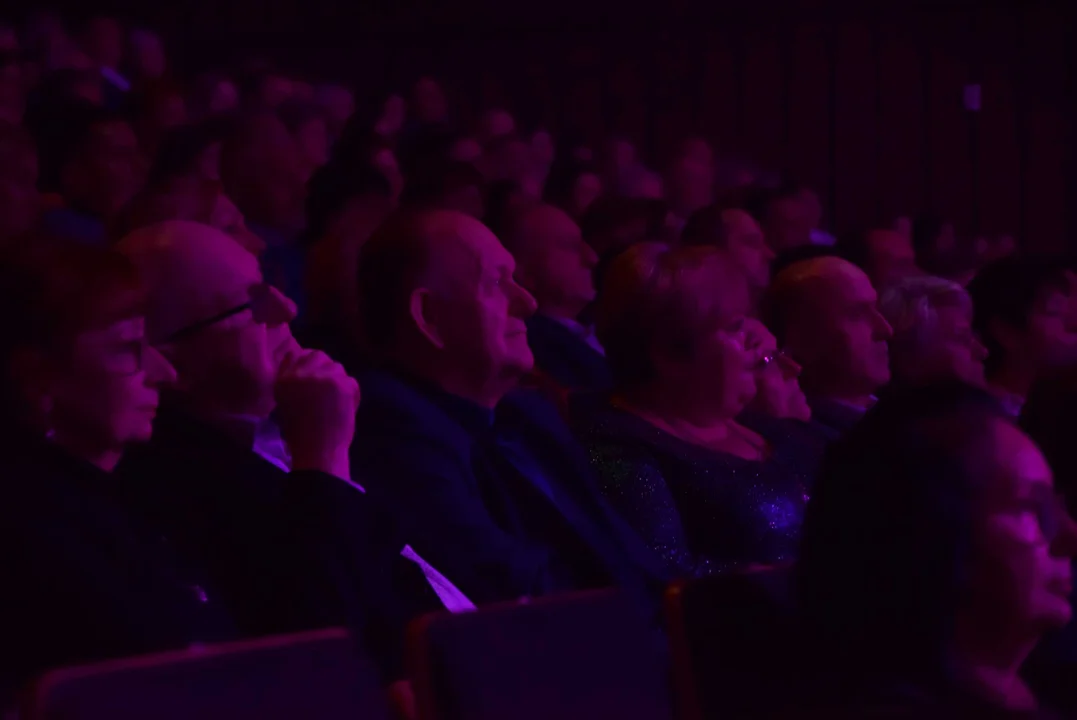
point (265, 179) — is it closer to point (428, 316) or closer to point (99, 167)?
point (99, 167)

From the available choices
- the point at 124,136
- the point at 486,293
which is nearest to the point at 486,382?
the point at 486,293

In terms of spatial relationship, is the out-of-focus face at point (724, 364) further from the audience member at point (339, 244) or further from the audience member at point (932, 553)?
the audience member at point (932, 553)

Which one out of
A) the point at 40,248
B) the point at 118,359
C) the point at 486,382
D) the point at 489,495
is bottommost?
the point at 489,495

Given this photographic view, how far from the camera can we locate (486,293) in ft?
7.41

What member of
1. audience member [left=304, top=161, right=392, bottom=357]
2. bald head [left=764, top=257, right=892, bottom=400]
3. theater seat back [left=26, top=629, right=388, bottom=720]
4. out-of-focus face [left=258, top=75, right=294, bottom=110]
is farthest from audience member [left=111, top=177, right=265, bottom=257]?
out-of-focus face [left=258, top=75, right=294, bottom=110]

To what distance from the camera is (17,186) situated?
3160 mm

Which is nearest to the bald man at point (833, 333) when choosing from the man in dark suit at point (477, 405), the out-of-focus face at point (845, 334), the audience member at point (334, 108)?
the out-of-focus face at point (845, 334)

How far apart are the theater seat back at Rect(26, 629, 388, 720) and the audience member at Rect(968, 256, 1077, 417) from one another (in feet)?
7.71

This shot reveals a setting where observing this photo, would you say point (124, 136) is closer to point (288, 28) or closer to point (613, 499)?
point (613, 499)

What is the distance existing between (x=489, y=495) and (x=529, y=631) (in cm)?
78

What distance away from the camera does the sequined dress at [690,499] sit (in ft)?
7.45

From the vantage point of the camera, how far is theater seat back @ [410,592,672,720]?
138 cm

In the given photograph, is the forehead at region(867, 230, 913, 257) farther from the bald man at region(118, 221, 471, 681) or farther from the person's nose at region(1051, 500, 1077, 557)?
the person's nose at region(1051, 500, 1077, 557)

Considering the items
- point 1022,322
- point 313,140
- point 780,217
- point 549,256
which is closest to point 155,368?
point 549,256
